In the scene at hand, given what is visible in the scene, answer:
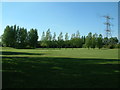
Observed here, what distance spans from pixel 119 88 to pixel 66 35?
84.5 m

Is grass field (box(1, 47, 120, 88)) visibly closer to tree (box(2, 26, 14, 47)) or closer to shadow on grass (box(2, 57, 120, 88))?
shadow on grass (box(2, 57, 120, 88))

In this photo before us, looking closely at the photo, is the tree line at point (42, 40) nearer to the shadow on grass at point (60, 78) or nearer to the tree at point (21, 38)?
the tree at point (21, 38)

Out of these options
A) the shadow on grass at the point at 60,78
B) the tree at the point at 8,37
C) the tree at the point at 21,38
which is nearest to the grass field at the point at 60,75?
the shadow on grass at the point at 60,78

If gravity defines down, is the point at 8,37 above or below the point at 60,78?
above

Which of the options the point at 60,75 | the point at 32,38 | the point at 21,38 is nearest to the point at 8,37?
the point at 21,38

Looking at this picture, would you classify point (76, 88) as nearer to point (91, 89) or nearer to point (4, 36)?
point (91, 89)

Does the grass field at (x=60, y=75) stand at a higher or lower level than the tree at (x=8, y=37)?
lower

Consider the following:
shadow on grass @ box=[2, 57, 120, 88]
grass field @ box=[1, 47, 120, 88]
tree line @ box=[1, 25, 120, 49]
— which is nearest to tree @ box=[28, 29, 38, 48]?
tree line @ box=[1, 25, 120, 49]

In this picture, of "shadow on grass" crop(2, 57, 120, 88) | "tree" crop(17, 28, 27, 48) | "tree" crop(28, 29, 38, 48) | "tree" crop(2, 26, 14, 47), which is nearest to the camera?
"shadow on grass" crop(2, 57, 120, 88)

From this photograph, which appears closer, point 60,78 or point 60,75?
point 60,78

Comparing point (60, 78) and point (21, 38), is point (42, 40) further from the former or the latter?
point (60, 78)

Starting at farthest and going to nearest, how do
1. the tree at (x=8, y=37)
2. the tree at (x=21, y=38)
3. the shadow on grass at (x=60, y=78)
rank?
1. the tree at (x=21, y=38)
2. the tree at (x=8, y=37)
3. the shadow on grass at (x=60, y=78)

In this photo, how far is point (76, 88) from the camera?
5391 millimetres

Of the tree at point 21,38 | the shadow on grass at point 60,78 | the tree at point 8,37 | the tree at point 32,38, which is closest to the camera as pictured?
the shadow on grass at point 60,78
